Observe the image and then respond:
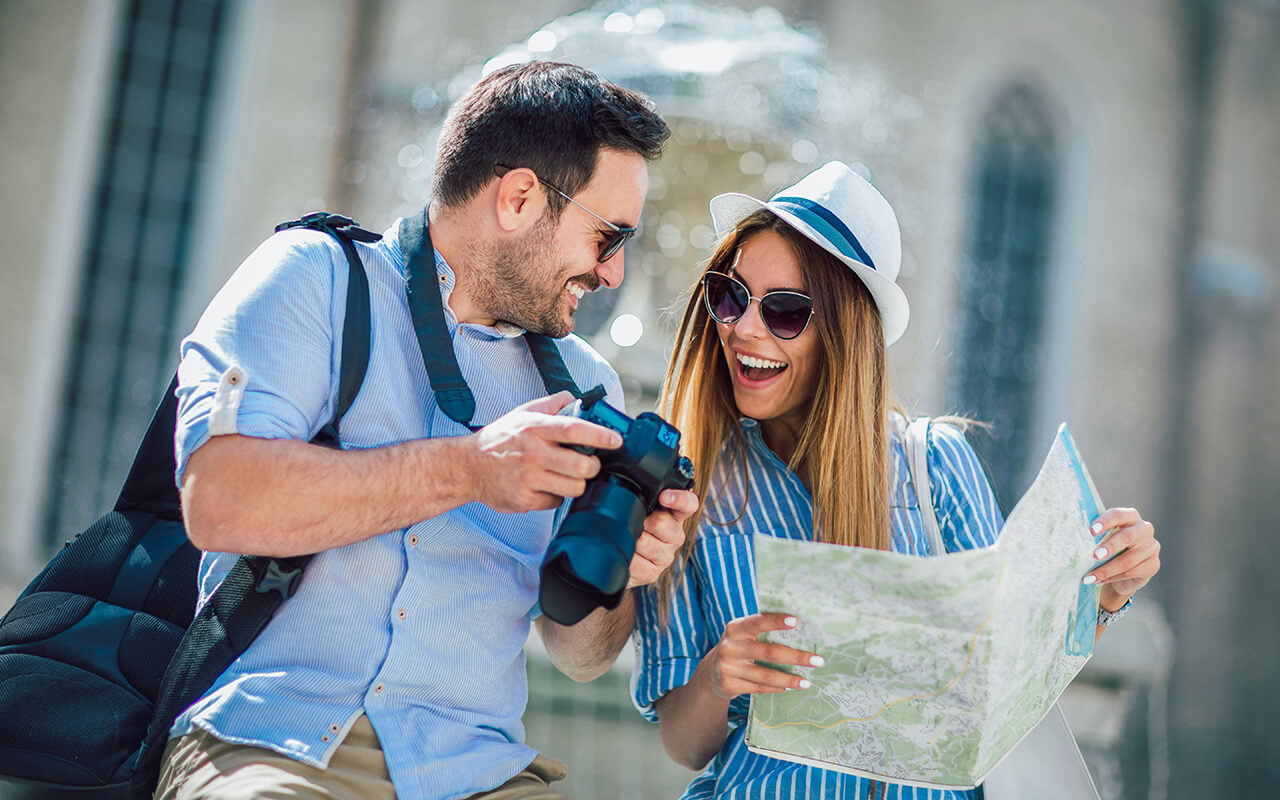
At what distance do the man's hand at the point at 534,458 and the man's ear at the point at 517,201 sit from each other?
0.55 m

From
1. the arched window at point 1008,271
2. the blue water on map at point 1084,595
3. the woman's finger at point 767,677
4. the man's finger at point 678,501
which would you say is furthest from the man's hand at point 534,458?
the arched window at point 1008,271

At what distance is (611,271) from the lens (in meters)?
2.24

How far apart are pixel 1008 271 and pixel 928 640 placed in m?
12.0

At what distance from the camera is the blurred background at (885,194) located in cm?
740

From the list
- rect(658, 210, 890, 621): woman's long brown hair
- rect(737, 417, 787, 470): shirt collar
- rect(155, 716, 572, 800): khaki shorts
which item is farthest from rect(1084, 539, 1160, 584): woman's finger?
rect(155, 716, 572, 800): khaki shorts

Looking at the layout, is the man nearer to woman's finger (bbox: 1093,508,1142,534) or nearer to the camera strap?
the camera strap

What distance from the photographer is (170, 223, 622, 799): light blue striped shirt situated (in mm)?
1759

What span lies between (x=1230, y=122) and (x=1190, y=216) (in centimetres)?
133

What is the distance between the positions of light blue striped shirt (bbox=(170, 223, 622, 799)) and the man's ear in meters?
0.23

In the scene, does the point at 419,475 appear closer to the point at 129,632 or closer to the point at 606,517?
the point at 606,517

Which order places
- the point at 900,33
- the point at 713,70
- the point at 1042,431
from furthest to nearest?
the point at 1042,431 → the point at 900,33 → the point at 713,70

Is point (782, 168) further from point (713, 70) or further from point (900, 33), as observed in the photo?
point (900, 33)

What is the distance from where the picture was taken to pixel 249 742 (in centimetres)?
174

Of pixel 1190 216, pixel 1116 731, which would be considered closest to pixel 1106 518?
pixel 1116 731
